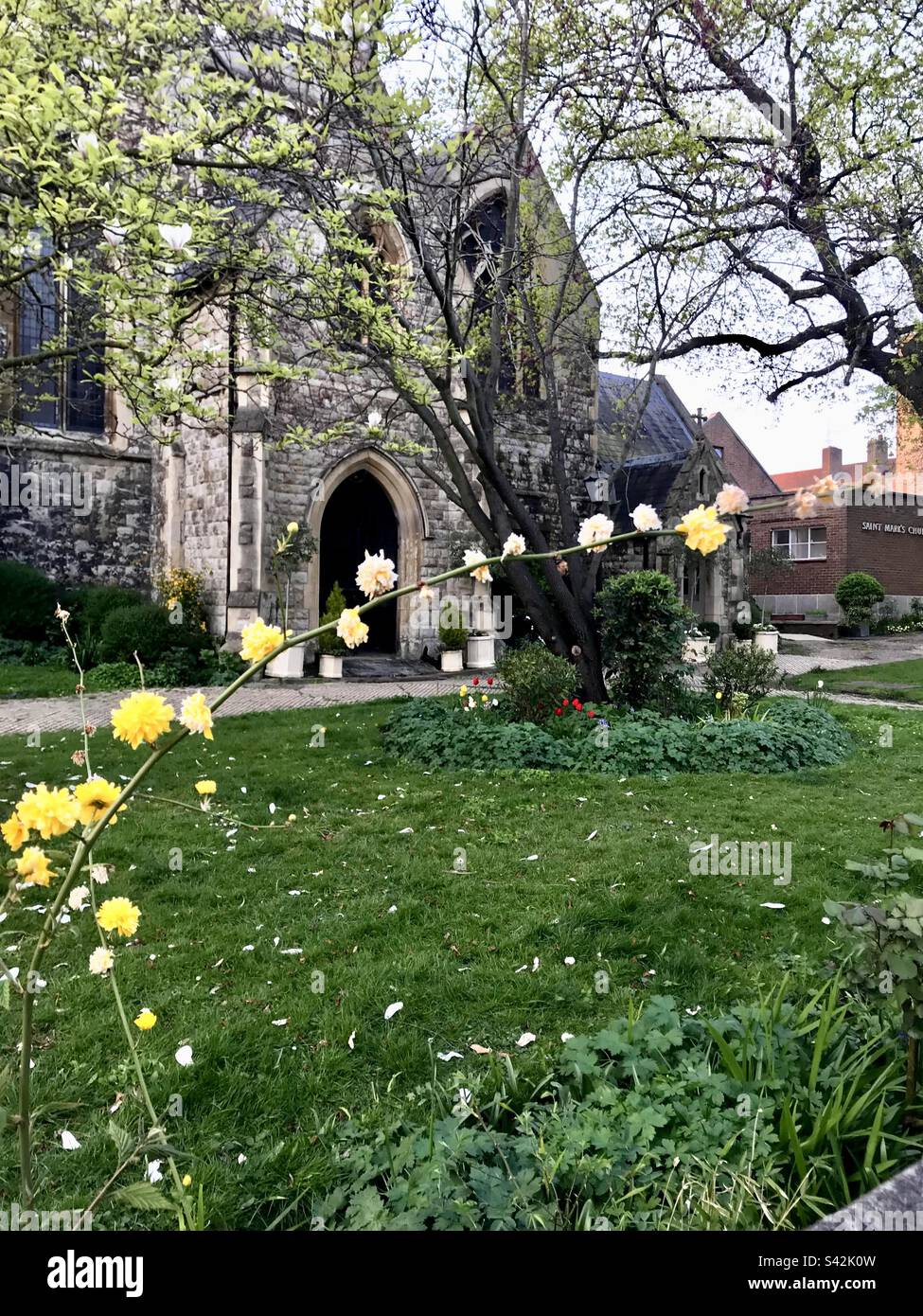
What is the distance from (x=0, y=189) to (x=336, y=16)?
3.33 m

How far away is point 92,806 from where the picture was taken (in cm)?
146

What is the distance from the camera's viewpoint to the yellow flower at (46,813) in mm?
1360

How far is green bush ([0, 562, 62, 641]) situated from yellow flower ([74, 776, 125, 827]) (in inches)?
559

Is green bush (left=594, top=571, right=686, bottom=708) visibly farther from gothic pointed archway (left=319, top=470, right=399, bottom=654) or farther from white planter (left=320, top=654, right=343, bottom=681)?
gothic pointed archway (left=319, top=470, right=399, bottom=654)

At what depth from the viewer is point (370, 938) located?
160 inches

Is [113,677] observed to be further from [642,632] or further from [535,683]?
[642,632]

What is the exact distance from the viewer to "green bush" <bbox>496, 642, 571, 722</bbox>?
9344 mm

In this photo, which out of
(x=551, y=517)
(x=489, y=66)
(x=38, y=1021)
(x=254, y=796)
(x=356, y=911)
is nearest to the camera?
(x=38, y=1021)

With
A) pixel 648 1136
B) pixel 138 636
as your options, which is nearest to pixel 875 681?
pixel 138 636

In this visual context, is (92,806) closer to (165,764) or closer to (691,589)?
(165,764)

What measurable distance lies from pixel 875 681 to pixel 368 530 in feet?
35.0

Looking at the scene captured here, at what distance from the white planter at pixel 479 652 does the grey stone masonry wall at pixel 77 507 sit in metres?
6.65

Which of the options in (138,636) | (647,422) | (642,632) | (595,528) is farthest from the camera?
(647,422)

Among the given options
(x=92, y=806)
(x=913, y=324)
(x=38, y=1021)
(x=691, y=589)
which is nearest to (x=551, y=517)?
(x=691, y=589)
